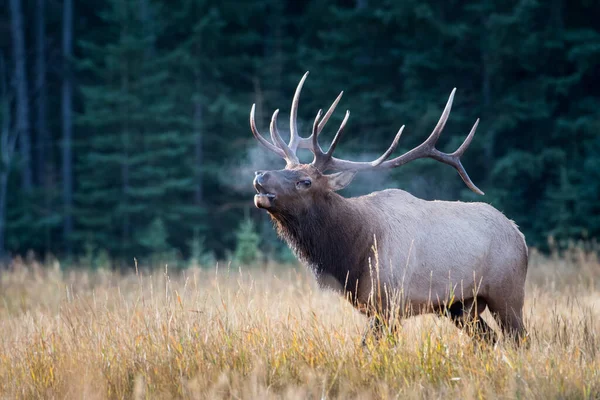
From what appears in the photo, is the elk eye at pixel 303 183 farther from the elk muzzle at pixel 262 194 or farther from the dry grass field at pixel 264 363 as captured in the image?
the dry grass field at pixel 264 363

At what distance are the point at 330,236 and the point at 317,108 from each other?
46.3 feet

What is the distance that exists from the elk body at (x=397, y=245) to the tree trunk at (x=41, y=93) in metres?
18.0

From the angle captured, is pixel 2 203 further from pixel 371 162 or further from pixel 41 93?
pixel 371 162

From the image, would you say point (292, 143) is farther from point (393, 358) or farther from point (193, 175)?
point (193, 175)

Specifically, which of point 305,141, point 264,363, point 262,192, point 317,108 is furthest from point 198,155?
point 264,363

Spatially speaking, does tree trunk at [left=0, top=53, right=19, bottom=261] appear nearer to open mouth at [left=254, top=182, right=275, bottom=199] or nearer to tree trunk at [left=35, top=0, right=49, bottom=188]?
tree trunk at [left=35, top=0, right=49, bottom=188]

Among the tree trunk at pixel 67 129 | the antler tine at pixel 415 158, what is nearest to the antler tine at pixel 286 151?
the antler tine at pixel 415 158

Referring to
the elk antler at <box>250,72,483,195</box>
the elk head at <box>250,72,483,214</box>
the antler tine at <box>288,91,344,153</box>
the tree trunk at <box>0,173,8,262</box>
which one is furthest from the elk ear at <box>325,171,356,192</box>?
the tree trunk at <box>0,173,8,262</box>

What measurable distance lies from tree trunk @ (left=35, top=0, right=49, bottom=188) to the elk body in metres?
Answer: 18.0

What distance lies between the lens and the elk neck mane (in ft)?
17.8

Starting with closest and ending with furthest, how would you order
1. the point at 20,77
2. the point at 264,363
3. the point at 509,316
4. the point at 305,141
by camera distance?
the point at 264,363 → the point at 509,316 → the point at 305,141 → the point at 20,77

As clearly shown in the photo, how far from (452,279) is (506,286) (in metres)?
0.46

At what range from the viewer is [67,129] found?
20.7 metres

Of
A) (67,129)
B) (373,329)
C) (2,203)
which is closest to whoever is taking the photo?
(373,329)
